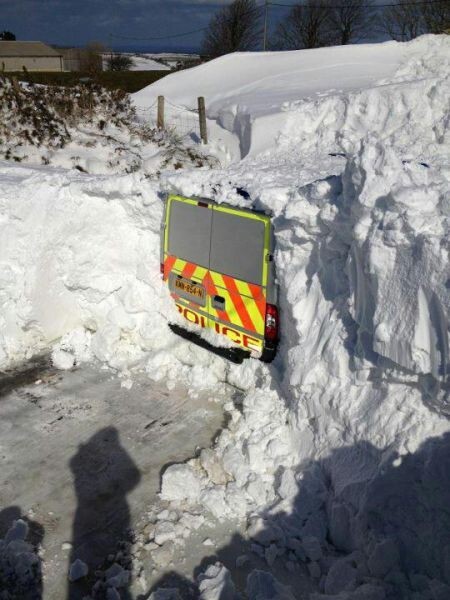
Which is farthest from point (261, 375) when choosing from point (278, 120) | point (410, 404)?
point (278, 120)

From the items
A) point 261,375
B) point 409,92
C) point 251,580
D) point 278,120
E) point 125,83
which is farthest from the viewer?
point 125,83

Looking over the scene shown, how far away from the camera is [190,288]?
5.95 meters

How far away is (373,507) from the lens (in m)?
3.62

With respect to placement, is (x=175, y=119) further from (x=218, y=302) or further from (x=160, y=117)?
(x=218, y=302)

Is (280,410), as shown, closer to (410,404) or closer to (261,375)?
(261,375)

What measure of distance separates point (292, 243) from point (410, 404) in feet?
5.95

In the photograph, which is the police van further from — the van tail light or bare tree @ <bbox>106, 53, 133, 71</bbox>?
bare tree @ <bbox>106, 53, 133, 71</bbox>

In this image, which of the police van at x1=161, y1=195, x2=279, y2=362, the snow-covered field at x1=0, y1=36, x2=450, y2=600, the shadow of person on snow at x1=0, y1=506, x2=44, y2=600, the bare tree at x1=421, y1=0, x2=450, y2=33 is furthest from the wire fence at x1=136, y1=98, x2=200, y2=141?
the bare tree at x1=421, y1=0, x2=450, y2=33

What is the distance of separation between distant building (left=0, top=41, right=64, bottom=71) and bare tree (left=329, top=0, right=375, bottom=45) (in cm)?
3387

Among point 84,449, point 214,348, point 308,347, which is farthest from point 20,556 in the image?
point 308,347

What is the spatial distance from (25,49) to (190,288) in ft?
226

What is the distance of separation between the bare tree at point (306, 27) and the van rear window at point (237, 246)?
3853 centimetres

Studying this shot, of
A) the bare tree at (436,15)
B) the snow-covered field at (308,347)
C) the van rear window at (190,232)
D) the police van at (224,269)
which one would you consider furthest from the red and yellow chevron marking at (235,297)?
the bare tree at (436,15)

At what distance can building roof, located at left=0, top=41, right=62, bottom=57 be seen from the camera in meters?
61.0
